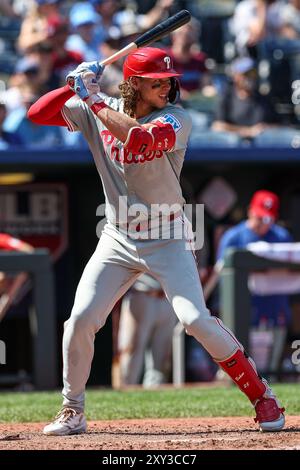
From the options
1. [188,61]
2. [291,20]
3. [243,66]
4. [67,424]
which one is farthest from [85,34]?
[67,424]

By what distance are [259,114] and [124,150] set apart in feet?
18.3

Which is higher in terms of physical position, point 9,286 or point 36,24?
point 36,24

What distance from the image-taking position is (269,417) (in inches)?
201

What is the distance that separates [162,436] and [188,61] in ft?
20.7

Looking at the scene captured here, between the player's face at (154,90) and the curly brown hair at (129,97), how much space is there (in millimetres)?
35

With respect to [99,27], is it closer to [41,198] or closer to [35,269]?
[41,198]

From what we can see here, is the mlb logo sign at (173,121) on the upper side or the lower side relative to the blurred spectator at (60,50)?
lower

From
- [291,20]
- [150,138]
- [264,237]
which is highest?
[291,20]

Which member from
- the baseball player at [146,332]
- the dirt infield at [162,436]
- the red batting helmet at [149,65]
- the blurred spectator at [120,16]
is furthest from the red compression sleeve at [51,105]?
the blurred spectator at [120,16]

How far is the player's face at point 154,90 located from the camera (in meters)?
4.98

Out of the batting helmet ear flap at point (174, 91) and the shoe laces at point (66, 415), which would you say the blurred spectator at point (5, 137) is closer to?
the batting helmet ear flap at point (174, 91)

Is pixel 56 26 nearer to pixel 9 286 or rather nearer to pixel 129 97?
pixel 9 286

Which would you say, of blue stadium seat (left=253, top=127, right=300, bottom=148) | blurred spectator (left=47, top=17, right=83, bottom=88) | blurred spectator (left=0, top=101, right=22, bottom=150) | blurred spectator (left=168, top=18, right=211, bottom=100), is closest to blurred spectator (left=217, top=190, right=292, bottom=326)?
blue stadium seat (left=253, top=127, right=300, bottom=148)
